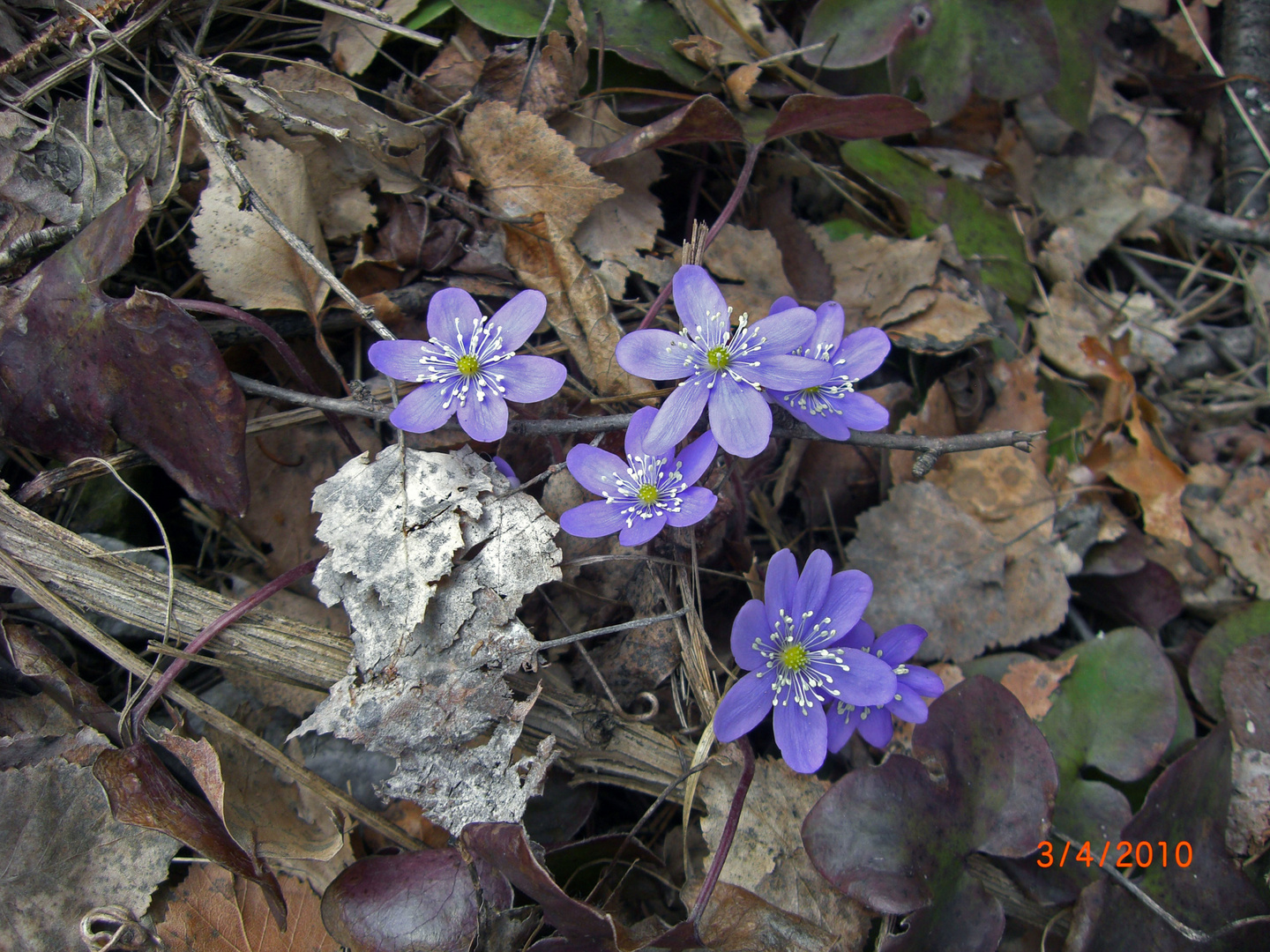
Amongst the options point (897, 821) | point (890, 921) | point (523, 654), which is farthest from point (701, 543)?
point (890, 921)

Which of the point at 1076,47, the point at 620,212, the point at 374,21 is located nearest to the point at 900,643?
the point at 620,212

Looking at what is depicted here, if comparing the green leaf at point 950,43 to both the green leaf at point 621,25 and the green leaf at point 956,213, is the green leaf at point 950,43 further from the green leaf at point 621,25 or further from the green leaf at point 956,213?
the green leaf at point 621,25

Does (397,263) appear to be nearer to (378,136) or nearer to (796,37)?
(378,136)

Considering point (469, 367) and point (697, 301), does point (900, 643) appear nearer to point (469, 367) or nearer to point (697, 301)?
point (697, 301)

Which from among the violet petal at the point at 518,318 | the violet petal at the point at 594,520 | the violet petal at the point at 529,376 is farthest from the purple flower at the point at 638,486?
the violet petal at the point at 518,318

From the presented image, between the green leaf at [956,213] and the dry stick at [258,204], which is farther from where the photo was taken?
the green leaf at [956,213]
